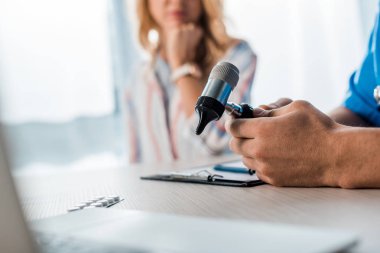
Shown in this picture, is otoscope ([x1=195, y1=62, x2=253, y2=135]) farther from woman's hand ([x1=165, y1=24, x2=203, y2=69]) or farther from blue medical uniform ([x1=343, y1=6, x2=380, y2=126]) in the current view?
woman's hand ([x1=165, y1=24, x2=203, y2=69])

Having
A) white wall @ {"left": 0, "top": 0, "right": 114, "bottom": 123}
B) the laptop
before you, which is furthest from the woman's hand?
the laptop

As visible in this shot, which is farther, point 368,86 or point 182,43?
point 182,43

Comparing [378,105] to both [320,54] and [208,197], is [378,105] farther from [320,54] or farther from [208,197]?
[320,54]

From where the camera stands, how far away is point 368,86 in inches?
→ 48.5

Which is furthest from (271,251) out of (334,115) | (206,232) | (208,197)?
(334,115)

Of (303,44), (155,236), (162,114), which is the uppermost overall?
(303,44)

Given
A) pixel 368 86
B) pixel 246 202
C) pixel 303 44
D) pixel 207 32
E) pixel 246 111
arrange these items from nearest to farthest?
pixel 246 202
pixel 246 111
pixel 368 86
pixel 207 32
pixel 303 44

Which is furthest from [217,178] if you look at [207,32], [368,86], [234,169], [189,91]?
[207,32]

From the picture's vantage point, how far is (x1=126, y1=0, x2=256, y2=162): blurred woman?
7.07 ft

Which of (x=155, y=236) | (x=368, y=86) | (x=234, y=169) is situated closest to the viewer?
(x=155, y=236)

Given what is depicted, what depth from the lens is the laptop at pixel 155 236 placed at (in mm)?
351

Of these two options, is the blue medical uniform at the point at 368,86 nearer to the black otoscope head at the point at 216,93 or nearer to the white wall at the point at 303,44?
the black otoscope head at the point at 216,93

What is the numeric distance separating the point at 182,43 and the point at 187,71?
0.46 feet

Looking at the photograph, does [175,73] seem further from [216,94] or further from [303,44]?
[216,94]
